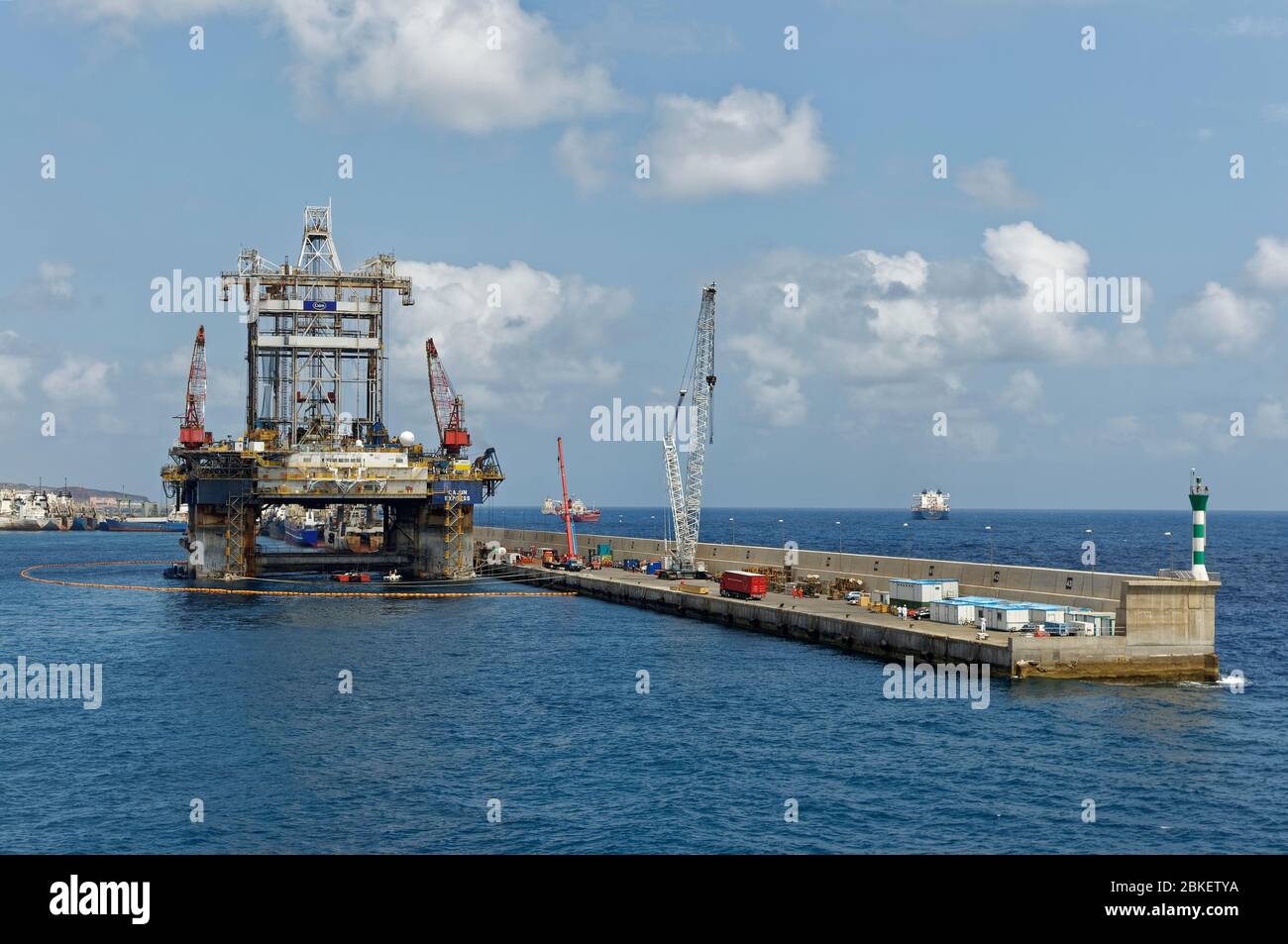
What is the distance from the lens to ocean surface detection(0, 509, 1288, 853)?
4081cm

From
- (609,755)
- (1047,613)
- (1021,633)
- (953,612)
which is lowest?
(609,755)

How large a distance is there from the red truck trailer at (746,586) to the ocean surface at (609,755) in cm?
1635

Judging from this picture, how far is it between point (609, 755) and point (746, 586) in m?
52.8

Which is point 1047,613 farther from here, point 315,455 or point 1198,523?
point 315,455

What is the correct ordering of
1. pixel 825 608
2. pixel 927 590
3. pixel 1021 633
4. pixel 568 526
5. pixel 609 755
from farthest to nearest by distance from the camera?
pixel 568 526 → pixel 825 608 → pixel 927 590 → pixel 1021 633 → pixel 609 755

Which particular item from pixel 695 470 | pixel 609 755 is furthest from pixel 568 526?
pixel 609 755

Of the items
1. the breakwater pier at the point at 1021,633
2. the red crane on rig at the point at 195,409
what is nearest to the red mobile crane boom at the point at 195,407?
the red crane on rig at the point at 195,409

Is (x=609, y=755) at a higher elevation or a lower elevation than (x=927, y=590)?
lower

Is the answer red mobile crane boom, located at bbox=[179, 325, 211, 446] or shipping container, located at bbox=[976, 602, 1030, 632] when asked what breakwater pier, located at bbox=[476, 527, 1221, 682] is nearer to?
shipping container, located at bbox=[976, 602, 1030, 632]

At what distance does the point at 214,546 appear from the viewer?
135m

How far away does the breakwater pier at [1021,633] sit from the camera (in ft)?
229

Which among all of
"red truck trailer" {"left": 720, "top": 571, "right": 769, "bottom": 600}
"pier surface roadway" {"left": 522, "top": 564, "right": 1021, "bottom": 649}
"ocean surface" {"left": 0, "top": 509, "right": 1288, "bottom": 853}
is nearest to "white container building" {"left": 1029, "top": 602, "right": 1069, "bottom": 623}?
"pier surface roadway" {"left": 522, "top": 564, "right": 1021, "bottom": 649}

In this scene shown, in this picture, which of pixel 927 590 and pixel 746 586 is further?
pixel 746 586

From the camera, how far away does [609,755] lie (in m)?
52.7
